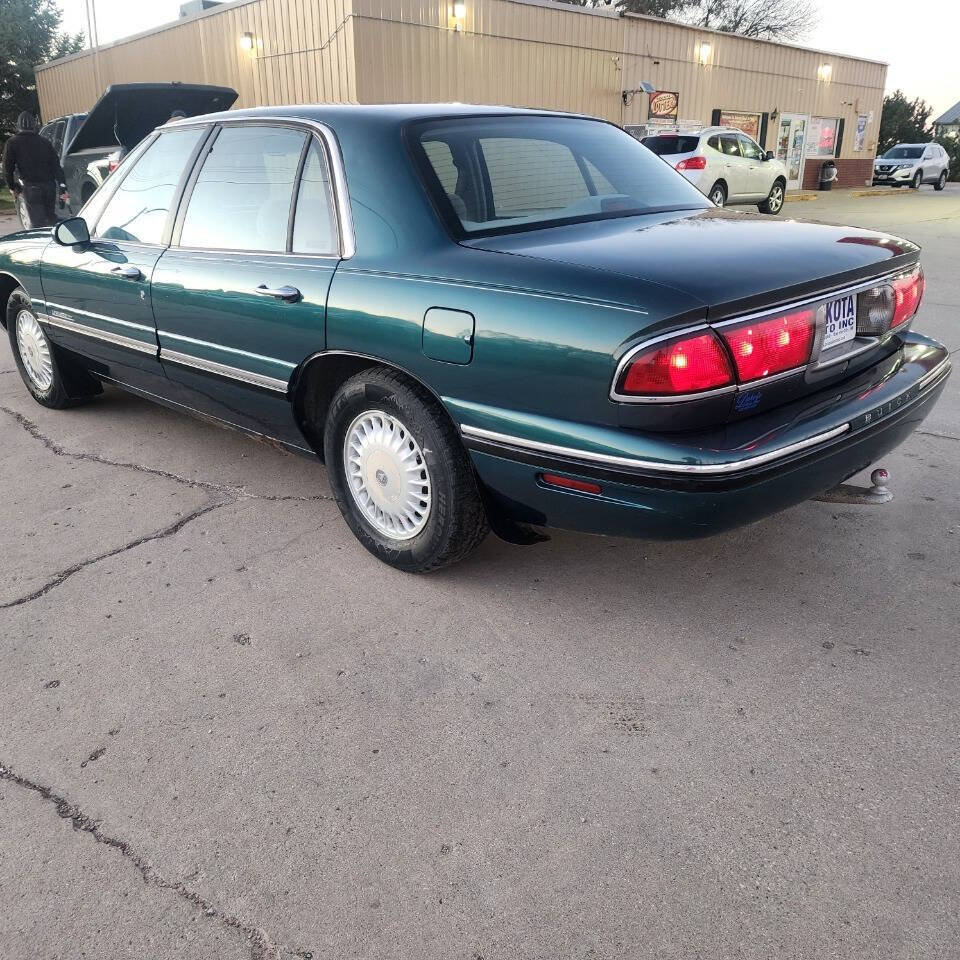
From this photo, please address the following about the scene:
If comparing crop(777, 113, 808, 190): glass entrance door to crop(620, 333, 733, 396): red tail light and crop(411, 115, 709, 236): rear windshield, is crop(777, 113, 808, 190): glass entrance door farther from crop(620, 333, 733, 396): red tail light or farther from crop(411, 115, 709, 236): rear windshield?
crop(620, 333, 733, 396): red tail light

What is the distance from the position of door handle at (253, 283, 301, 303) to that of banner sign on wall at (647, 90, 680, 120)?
21430 millimetres

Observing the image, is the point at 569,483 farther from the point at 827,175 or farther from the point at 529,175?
the point at 827,175

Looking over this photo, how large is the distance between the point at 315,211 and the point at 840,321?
1771mm

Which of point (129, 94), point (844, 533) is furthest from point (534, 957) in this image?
point (129, 94)

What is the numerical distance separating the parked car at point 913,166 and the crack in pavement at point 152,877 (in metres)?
34.1

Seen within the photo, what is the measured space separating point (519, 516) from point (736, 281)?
93 cm

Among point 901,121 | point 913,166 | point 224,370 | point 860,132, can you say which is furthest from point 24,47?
point 901,121

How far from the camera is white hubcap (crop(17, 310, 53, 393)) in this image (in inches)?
190

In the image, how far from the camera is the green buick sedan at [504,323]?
224cm

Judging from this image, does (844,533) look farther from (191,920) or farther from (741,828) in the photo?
(191,920)

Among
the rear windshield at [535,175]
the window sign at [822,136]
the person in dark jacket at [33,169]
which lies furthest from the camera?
the window sign at [822,136]

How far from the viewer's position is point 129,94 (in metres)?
9.34

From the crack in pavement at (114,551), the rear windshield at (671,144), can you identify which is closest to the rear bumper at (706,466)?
the crack in pavement at (114,551)

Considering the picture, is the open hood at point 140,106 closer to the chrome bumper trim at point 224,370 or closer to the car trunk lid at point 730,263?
the chrome bumper trim at point 224,370
